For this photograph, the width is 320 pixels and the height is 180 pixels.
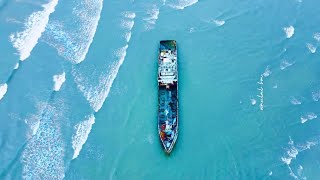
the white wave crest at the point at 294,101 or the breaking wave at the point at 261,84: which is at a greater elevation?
the breaking wave at the point at 261,84

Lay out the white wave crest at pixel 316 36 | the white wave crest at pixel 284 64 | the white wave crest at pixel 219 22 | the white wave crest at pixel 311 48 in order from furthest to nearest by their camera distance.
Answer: the white wave crest at pixel 219 22 < the white wave crest at pixel 316 36 < the white wave crest at pixel 311 48 < the white wave crest at pixel 284 64

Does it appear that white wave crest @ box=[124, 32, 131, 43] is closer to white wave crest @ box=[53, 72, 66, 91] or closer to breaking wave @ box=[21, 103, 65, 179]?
white wave crest @ box=[53, 72, 66, 91]

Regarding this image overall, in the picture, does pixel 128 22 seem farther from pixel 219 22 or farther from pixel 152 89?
pixel 219 22

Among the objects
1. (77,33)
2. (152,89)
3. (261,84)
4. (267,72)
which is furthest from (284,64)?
(77,33)

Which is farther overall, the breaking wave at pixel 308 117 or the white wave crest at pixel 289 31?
the white wave crest at pixel 289 31


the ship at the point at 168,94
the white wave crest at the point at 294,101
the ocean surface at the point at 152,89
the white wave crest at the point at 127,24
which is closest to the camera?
the ocean surface at the point at 152,89

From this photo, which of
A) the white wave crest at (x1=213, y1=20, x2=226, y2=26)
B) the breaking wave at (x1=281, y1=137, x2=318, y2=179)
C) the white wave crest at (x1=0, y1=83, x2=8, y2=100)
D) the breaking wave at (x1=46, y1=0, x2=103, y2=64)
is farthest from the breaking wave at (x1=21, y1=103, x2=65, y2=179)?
the white wave crest at (x1=213, y1=20, x2=226, y2=26)

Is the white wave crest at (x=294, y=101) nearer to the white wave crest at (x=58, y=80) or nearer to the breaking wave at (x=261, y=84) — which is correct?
the breaking wave at (x=261, y=84)

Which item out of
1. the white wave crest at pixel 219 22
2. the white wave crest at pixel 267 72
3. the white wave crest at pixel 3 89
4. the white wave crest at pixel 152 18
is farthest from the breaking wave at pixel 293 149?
the white wave crest at pixel 3 89
